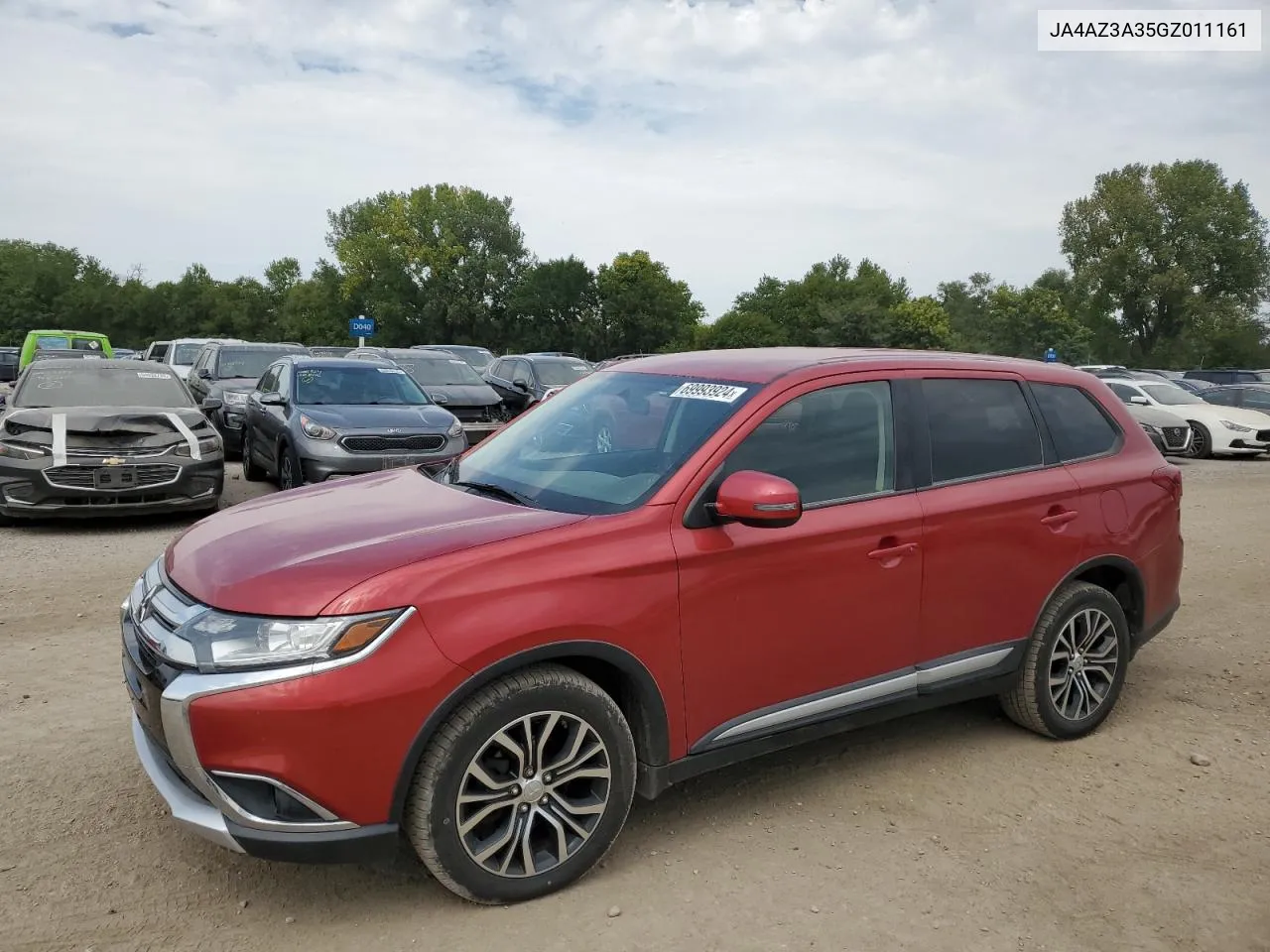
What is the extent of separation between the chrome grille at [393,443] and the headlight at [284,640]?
7.37 m

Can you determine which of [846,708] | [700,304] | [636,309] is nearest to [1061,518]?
[846,708]

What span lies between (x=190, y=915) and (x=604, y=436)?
2117mm

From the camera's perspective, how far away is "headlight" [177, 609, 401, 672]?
271 cm

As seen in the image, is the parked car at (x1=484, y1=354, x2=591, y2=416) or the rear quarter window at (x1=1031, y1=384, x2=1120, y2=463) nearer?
the rear quarter window at (x1=1031, y1=384, x2=1120, y2=463)

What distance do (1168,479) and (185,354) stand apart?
22.1 m

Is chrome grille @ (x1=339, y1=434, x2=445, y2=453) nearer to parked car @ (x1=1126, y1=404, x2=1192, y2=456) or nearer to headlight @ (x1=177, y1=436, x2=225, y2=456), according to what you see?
headlight @ (x1=177, y1=436, x2=225, y2=456)

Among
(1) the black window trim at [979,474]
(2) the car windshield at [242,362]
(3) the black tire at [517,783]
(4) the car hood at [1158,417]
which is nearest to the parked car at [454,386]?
(2) the car windshield at [242,362]

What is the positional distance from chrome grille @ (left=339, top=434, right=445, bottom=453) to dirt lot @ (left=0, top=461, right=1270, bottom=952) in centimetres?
507

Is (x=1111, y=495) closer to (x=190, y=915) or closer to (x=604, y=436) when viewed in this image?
(x=604, y=436)

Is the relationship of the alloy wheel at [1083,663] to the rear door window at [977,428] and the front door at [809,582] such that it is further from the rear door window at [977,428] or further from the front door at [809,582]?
the front door at [809,582]

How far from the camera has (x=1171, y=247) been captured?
65.9m

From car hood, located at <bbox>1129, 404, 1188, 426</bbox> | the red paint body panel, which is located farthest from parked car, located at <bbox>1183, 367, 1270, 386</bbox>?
the red paint body panel

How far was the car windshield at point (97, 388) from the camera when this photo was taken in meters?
9.37

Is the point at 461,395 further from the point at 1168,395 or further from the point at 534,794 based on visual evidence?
the point at 1168,395
